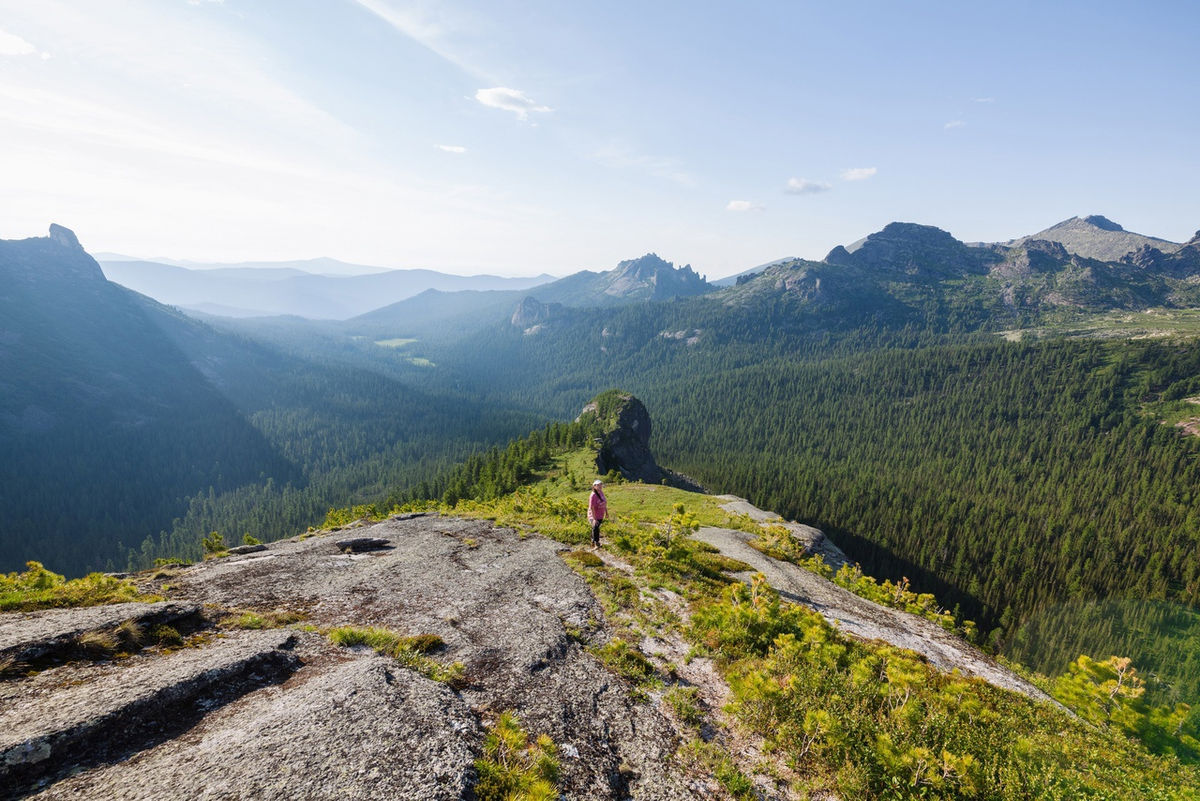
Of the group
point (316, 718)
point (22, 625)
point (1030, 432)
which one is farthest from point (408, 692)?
point (1030, 432)

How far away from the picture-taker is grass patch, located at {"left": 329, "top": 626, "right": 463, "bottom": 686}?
43.4 feet

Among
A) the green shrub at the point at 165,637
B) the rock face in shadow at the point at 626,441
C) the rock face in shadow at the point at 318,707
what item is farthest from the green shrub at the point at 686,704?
the rock face in shadow at the point at 626,441

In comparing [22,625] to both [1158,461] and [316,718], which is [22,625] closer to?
[316,718]

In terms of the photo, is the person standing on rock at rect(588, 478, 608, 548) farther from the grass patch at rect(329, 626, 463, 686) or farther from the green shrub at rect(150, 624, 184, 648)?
the green shrub at rect(150, 624, 184, 648)

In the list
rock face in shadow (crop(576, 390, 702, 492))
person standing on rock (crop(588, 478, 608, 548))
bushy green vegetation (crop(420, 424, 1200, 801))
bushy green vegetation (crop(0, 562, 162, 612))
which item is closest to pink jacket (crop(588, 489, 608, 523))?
person standing on rock (crop(588, 478, 608, 548))

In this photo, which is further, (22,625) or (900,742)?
(22,625)

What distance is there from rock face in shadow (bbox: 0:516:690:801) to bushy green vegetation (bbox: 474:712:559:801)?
1.02 feet

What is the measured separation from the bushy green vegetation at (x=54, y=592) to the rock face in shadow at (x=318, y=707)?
1.39m

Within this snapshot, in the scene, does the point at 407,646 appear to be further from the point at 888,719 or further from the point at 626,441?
the point at 626,441

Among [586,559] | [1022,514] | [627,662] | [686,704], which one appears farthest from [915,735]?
[1022,514]

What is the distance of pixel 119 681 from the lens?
10.5 meters

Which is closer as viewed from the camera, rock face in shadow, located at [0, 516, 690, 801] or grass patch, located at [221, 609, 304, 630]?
rock face in shadow, located at [0, 516, 690, 801]

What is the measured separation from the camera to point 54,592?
15219 millimetres

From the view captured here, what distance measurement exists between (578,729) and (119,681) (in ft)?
36.3
